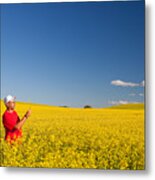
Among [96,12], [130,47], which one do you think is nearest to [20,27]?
[96,12]

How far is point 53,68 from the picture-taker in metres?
3.98

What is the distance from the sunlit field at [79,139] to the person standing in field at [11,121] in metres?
0.03

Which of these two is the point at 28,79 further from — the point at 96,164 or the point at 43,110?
the point at 96,164

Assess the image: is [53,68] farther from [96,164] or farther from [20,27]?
[96,164]

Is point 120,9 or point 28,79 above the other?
point 120,9

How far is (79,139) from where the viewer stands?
3961 mm

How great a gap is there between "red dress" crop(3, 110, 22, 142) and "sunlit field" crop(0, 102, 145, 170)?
4 centimetres

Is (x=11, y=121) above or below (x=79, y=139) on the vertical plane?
above

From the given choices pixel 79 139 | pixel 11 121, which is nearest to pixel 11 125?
pixel 11 121

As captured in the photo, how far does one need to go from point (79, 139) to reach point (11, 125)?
516mm

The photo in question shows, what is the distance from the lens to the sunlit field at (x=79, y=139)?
152 inches

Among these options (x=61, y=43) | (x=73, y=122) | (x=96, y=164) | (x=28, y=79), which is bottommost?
(x=96, y=164)

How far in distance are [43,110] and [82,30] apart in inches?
25.2

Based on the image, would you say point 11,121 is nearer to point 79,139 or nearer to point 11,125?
point 11,125
